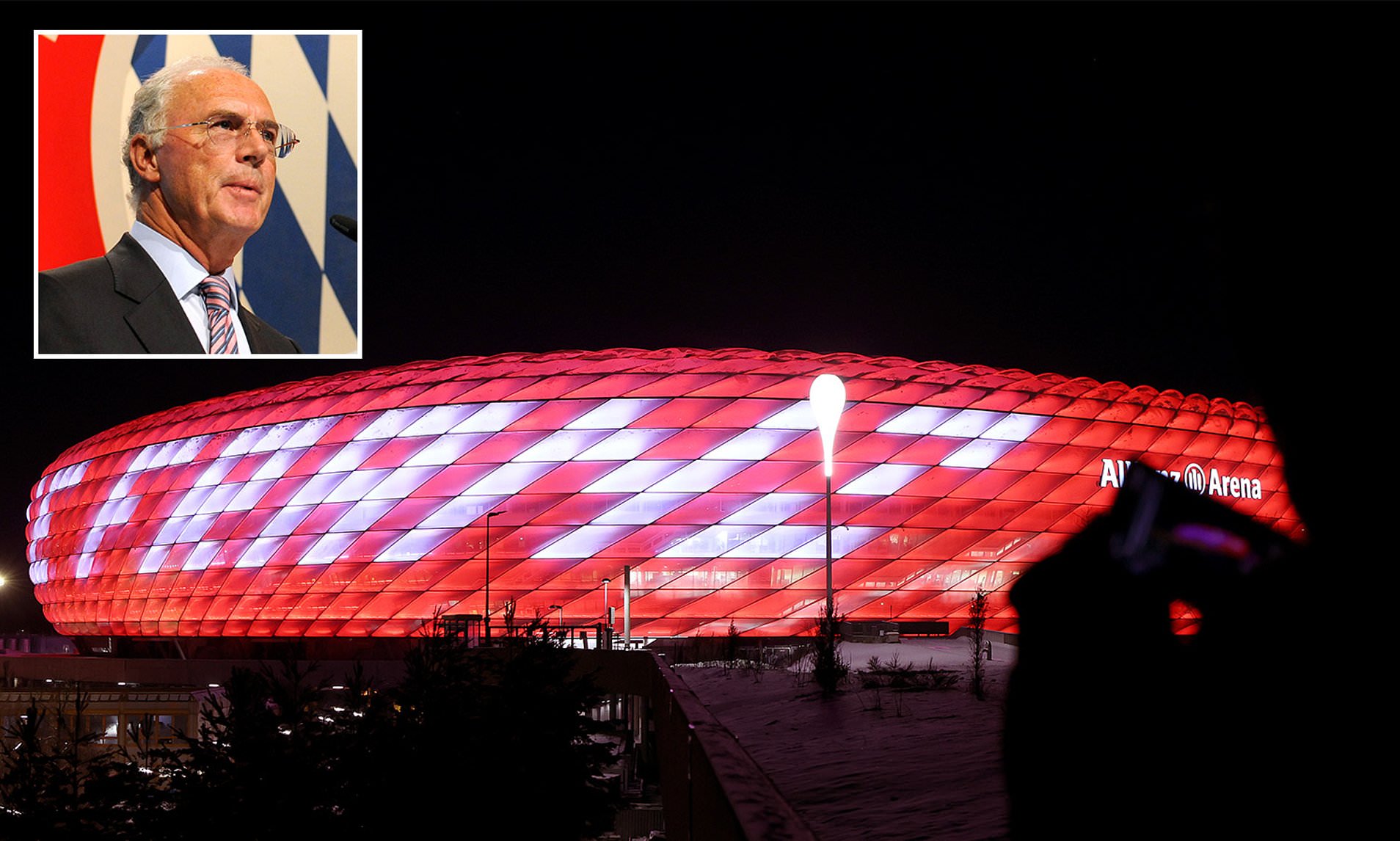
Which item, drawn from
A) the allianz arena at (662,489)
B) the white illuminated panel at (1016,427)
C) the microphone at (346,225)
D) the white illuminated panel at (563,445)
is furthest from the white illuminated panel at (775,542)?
the microphone at (346,225)

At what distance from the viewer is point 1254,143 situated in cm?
103

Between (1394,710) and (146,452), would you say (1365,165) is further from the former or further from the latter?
(146,452)

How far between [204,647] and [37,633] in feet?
292

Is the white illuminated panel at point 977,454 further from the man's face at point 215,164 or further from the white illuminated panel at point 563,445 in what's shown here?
the man's face at point 215,164

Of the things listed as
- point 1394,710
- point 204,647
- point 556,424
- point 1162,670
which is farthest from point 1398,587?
point 204,647

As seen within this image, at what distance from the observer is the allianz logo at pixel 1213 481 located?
48.5m

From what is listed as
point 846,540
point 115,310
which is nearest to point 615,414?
point 846,540

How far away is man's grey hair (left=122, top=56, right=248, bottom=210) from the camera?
11.9m

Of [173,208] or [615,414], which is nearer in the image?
[173,208]

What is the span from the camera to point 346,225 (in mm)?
12859

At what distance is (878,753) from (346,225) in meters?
7.98

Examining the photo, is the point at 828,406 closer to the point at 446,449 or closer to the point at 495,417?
the point at 495,417

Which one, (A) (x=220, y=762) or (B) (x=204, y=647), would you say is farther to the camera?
(B) (x=204, y=647)

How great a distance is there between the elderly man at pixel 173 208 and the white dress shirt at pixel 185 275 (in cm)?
2
